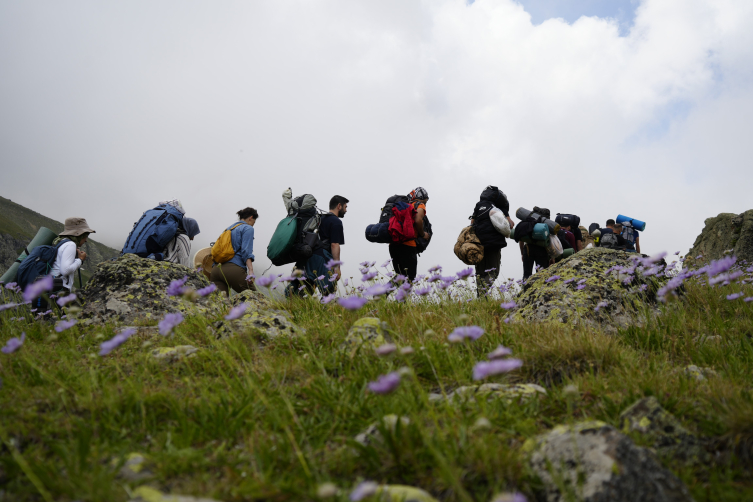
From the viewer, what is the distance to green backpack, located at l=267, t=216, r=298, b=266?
591cm

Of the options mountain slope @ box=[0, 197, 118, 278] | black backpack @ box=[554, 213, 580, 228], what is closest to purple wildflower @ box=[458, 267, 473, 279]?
black backpack @ box=[554, 213, 580, 228]

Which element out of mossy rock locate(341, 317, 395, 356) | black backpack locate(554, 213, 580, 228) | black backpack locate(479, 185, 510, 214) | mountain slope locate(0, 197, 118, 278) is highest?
mountain slope locate(0, 197, 118, 278)

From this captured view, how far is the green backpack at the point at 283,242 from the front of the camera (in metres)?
5.91

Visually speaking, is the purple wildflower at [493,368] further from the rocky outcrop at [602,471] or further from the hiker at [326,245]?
the hiker at [326,245]

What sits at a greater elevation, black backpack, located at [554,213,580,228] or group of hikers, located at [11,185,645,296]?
black backpack, located at [554,213,580,228]

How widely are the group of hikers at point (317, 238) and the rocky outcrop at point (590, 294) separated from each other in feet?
4.91

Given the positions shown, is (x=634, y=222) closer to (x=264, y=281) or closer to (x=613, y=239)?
(x=613, y=239)

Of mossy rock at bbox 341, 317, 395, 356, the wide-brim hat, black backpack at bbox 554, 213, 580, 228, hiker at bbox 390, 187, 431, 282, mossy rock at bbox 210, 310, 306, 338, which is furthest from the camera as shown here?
black backpack at bbox 554, 213, 580, 228

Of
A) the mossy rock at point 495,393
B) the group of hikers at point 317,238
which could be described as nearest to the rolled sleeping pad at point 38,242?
the group of hikers at point 317,238

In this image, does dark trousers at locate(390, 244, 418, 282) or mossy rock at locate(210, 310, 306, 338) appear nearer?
mossy rock at locate(210, 310, 306, 338)

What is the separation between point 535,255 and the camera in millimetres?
6953

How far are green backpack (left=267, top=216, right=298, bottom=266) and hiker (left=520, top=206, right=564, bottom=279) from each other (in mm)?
3657

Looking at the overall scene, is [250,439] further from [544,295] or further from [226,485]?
[544,295]

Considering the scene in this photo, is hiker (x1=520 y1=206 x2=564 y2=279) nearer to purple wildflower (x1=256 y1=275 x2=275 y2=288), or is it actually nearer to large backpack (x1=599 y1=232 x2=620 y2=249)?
large backpack (x1=599 y1=232 x2=620 y2=249)
